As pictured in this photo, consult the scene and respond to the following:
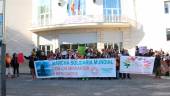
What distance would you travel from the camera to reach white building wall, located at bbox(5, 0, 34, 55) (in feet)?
118

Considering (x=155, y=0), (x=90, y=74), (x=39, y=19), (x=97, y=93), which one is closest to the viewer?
(x=97, y=93)

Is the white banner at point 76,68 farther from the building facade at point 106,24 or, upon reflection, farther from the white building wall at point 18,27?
the white building wall at point 18,27

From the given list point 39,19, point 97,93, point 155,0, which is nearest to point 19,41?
point 39,19

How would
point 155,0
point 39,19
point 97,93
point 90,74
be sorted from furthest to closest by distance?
point 39,19
point 155,0
point 90,74
point 97,93

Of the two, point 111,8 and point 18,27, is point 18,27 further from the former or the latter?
point 111,8

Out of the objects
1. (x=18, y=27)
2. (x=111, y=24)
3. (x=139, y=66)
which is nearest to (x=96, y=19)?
(x=111, y=24)

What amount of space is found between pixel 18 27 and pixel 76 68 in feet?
50.8

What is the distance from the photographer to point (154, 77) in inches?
907

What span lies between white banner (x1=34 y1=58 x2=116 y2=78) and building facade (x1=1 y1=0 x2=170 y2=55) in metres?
11.1

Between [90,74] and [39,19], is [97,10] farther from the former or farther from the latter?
[90,74]

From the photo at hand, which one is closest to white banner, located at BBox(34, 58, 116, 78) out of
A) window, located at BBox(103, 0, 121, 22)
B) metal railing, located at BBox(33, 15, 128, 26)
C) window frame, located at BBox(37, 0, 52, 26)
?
metal railing, located at BBox(33, 15, 128, 26)

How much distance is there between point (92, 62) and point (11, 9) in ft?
54.9

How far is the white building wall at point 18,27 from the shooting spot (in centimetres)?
3594

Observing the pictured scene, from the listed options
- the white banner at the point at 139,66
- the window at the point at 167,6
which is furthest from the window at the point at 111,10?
the white banner at the point at 139,66
